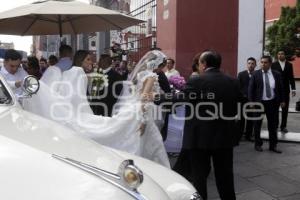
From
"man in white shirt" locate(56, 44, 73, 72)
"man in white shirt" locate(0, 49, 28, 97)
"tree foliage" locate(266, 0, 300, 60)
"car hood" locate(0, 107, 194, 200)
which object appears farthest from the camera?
"tree foliage" locate(266, 0, 300, 60)

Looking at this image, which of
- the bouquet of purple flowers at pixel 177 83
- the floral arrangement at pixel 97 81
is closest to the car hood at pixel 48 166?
the floral arrangement at pixel 97 81

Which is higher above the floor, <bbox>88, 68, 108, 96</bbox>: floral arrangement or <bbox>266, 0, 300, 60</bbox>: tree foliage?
<bbox>266, 0, 300, 60</bbox>: tree foliage

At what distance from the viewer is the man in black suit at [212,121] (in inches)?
172

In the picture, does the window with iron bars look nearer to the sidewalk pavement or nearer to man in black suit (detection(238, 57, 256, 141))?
man in black suit (detection(238, 57, 256, 141))

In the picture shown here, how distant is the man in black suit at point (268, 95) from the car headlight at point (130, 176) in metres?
5.81

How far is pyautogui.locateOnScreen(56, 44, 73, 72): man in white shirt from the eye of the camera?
5.90 m

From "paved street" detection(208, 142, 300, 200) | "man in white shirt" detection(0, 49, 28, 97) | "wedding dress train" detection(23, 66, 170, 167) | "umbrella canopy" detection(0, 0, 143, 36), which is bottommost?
"paved street" detection(208, 142, 300, 200)

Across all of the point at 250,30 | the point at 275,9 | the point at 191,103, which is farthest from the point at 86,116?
the point at 275,9

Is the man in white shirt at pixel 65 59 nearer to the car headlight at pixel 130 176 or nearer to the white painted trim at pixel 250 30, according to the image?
the car headlight at pixel 130 176

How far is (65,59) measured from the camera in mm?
6090

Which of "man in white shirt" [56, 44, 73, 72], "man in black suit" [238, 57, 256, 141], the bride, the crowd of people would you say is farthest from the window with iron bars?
the bride

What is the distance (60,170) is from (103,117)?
3249mm

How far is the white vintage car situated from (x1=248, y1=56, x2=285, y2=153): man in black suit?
17.0 feet

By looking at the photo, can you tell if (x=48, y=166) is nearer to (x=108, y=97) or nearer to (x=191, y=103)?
(x=191, y=103)
